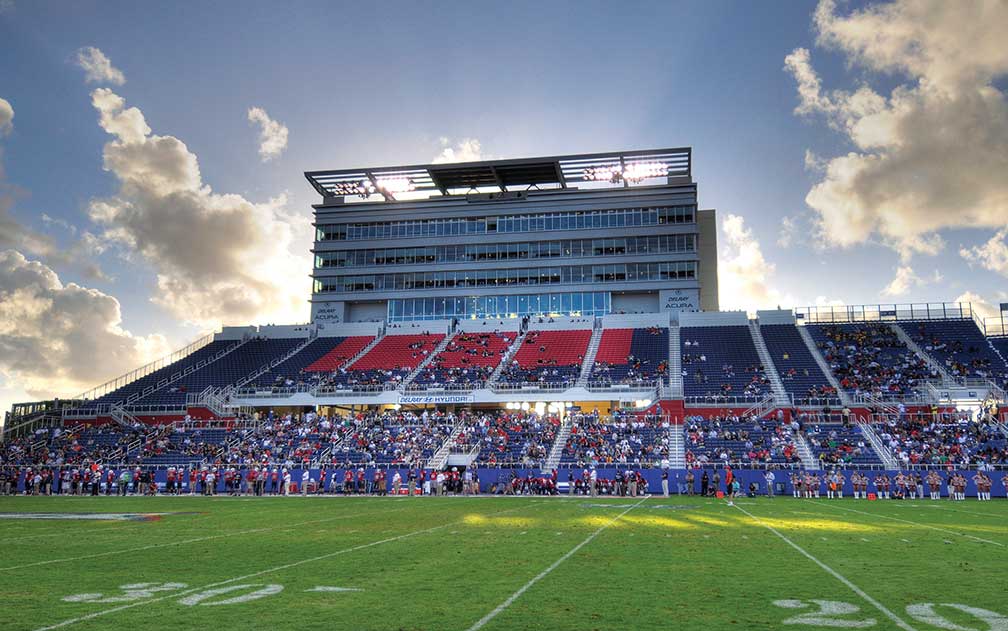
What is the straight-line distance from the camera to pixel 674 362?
60.1 meters

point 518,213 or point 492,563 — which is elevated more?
point 518,213

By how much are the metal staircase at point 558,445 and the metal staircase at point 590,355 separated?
6.82 m

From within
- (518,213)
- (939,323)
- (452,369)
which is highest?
(518,213)

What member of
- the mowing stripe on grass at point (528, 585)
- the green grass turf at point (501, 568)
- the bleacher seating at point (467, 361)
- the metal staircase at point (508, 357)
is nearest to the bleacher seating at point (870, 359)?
the metal staircase at point (508, 357)

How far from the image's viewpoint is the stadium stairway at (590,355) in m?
57.9

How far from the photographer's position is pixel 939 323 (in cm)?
6353

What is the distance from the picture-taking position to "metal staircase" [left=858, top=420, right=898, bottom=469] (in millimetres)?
41928

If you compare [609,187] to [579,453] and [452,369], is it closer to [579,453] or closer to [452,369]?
[452,369]

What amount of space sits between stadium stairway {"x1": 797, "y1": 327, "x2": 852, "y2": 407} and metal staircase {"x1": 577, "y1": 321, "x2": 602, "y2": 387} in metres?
16.8

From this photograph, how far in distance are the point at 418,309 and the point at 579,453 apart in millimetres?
34526

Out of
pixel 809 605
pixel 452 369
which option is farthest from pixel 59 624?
pixel 452 369

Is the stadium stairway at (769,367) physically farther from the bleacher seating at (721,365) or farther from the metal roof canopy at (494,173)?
the metal roof canopy at (494,173)

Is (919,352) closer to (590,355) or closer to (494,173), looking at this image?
(590,355)

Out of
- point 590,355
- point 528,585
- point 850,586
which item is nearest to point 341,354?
point 590,355
